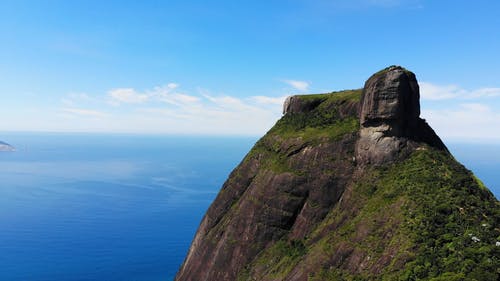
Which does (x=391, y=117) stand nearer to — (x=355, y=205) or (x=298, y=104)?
(x=355, y=205)

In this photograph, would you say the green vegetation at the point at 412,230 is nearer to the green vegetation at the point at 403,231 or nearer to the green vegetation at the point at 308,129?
the green vegetation at the point at 403,231

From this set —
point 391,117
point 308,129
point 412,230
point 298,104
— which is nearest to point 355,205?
point 412,230

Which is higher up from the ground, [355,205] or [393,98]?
[393,98]

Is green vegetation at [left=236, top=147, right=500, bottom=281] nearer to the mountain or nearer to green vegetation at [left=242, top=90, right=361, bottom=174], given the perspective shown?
the mountain

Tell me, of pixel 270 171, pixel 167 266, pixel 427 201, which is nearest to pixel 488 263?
pixel 427 201

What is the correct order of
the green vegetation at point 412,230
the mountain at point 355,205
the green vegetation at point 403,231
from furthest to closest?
the mountain at point 355,205, the green vegetation at point 403,231, the green vegetation at point 412,230

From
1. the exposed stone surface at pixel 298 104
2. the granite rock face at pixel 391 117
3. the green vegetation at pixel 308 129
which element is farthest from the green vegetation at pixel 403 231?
the exposed stone surface at pixel 298 104

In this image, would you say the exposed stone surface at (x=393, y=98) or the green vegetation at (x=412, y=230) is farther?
the exposed stone surface at (x=393, y=98)

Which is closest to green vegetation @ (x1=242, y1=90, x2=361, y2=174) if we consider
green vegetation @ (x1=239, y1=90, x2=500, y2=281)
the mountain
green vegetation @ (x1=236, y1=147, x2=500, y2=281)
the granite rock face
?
the mountain
